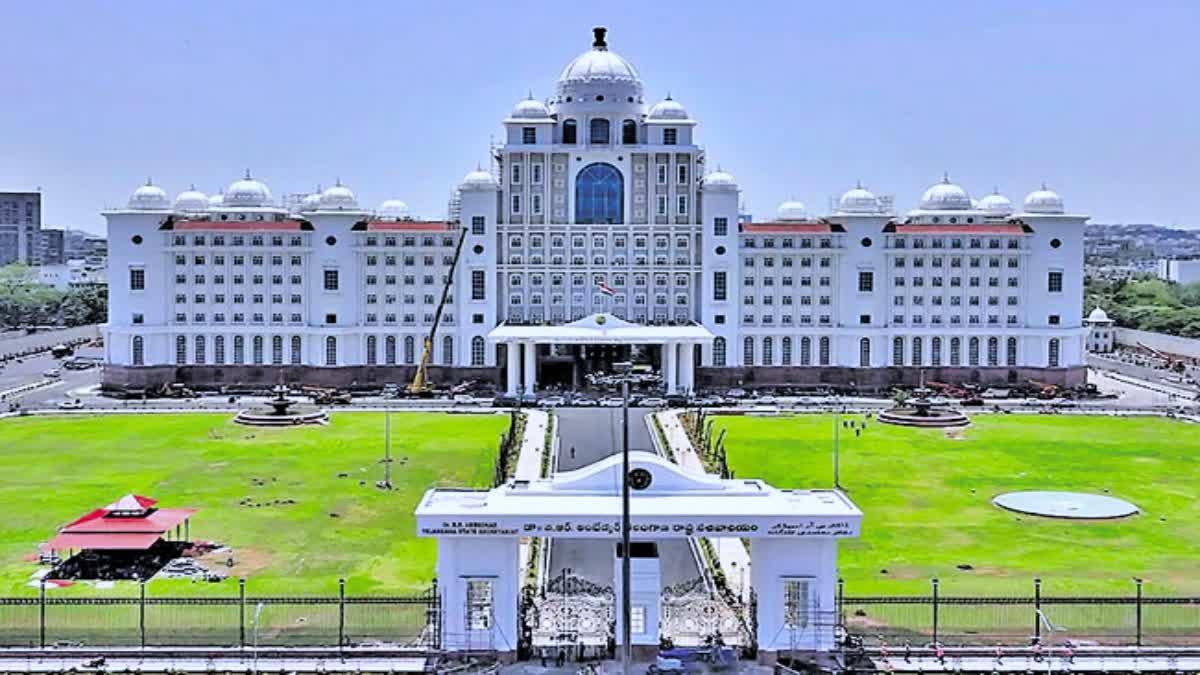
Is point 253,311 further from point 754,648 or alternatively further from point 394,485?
point 754,648

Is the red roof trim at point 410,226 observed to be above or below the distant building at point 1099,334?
above

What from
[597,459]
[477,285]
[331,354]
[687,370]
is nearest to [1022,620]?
[597,459]

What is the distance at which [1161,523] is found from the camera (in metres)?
44.1

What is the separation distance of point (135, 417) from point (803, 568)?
53858mm

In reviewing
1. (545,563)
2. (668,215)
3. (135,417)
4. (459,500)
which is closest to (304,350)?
(135,417)

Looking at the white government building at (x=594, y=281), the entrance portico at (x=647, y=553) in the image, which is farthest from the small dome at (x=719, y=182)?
the entrance portico at (x=647, y=553)

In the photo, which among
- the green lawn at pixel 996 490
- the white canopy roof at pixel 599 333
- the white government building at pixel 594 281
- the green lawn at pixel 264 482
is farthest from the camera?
the white government building at pixel 594 281

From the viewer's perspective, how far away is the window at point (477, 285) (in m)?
88.4

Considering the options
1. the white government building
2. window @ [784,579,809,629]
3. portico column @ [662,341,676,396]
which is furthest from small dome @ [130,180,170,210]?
window @ [784,579,809,629]

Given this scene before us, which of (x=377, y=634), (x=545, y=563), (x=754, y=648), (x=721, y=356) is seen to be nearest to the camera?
(x=754, y=648)

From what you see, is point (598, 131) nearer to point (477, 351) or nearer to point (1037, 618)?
point (477, 351)

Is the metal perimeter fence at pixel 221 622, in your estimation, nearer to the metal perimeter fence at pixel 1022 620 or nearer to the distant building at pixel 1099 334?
A: the metal perimeter fence at pixel 1022 620

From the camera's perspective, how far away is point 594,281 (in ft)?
294

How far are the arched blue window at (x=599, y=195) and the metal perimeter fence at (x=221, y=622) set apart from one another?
59088mm
